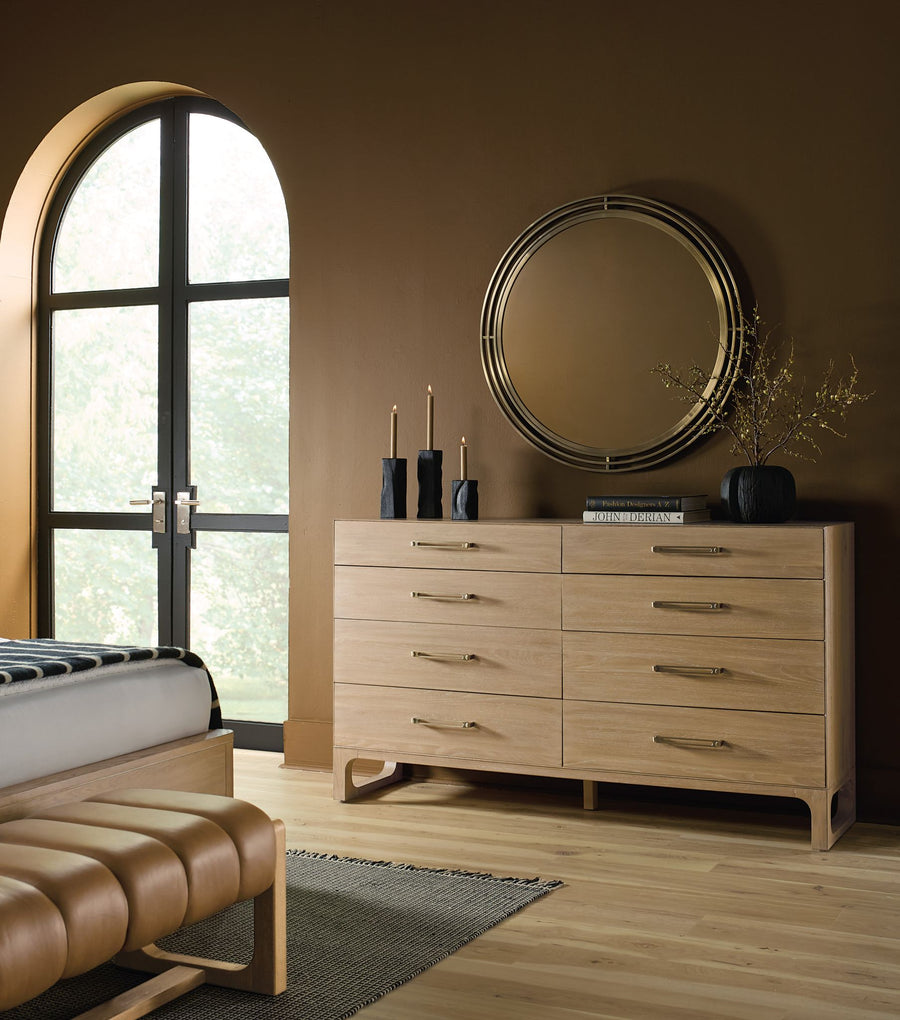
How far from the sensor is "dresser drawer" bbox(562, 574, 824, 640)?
3070mm

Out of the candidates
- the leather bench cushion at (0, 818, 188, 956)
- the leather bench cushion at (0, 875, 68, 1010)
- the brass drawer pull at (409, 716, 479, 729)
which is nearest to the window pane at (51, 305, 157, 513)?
the brass drawer pull at (409, 716, 479, 729)

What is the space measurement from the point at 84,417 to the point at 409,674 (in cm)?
201

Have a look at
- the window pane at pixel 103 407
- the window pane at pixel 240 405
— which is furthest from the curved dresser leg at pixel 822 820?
the window pane at pixel 103 407

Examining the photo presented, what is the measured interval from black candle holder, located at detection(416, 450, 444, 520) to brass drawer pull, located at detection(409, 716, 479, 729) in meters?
0.61

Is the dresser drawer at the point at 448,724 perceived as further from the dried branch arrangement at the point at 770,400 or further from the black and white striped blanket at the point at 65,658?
the dried branch arrangement at the point at 770,400

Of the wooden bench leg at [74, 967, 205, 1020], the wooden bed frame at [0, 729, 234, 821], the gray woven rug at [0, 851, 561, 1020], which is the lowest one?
the gray woven rug at [0, 851, 561, 1020]

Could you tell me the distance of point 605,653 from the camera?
10.7 ft

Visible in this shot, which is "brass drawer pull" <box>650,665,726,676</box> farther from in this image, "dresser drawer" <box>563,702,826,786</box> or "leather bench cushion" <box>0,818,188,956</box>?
"leather bench cushion" <box>0,818,188,956</box>

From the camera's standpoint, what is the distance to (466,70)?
154 inches

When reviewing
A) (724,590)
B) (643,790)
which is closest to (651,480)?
(724,590)

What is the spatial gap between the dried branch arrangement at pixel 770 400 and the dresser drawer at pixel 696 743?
0.76m

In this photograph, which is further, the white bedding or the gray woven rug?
the white bedding

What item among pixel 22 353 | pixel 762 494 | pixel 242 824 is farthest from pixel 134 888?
pixel 22 353

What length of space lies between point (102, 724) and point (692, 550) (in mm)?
1547
